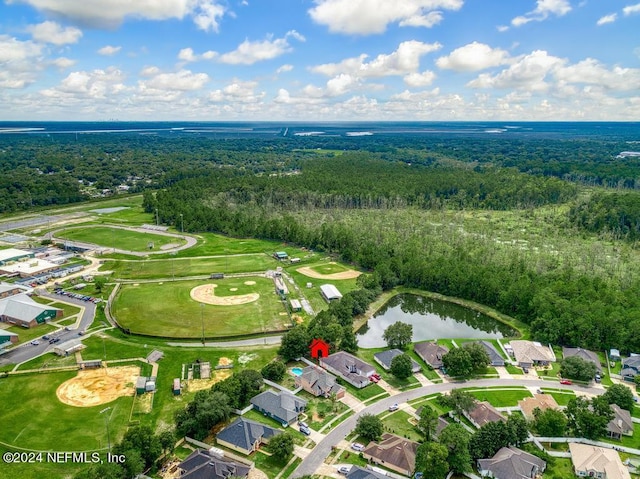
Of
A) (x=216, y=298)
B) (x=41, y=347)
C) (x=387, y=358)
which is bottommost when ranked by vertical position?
(x=387, y=358)

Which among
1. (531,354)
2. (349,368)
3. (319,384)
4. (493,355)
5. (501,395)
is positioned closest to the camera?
(319,384)

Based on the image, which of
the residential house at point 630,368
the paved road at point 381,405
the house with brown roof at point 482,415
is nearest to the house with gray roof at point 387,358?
the paved road at point 381,405

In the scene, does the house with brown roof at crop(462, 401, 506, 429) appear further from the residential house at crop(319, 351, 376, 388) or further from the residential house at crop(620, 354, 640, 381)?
the residential house at crop(620, 354, 640, 381)

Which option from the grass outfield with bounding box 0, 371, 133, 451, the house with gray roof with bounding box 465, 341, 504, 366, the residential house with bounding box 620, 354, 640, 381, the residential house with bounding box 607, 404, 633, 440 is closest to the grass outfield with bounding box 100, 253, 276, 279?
the grass outfield with bounding box 0, 371, 133, 451

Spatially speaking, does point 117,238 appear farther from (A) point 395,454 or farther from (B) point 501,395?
(B) point 501,395

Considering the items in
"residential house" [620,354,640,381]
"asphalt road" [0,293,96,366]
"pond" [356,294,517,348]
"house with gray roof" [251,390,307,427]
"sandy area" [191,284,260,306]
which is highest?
"asphalt road" [0,293,96,366]

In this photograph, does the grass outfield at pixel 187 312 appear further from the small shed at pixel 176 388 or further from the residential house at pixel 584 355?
the residential house at pixel 584 355

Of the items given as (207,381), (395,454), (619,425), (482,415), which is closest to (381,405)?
(395,454)
